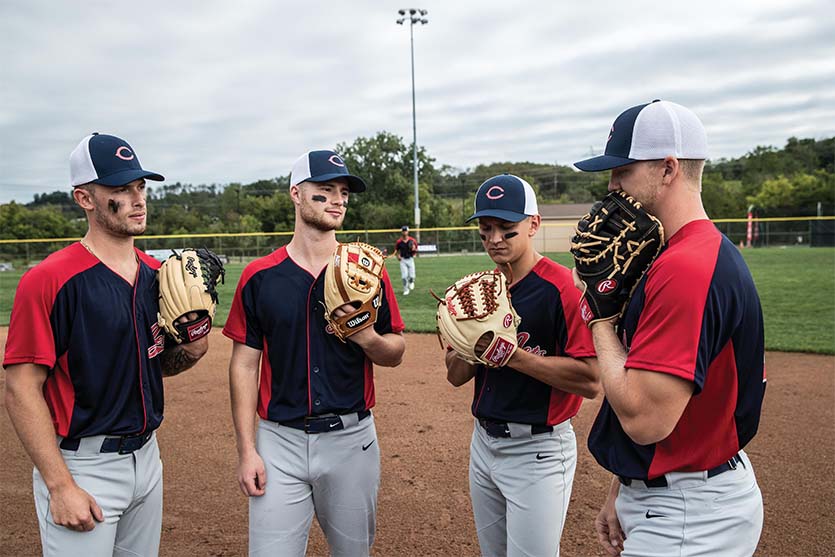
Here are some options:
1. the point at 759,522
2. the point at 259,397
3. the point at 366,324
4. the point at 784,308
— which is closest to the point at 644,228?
the point at 759,522

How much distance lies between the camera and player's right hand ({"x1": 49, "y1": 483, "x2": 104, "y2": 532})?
249cm

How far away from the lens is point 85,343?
268cm

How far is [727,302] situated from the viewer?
1.88m

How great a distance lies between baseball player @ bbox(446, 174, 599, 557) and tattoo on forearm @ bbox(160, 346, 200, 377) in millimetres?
1318

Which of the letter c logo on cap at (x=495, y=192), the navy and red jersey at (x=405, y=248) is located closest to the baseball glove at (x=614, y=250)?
the letter c logo on cap at (x=495, y=192)

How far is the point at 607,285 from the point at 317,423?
5.11 ft

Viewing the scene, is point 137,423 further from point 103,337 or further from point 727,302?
point 727,302

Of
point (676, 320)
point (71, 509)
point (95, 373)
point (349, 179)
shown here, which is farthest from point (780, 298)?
point (71, 509)

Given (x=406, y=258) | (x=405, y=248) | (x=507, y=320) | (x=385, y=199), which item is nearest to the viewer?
(x=507, y=320)

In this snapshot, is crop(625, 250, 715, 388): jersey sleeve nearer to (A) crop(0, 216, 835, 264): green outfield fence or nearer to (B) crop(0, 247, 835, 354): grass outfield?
(B) crop(0, 247, 835, 354): grass outfield

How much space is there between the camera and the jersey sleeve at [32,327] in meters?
2.51

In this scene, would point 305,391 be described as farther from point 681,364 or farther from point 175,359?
point 681,364

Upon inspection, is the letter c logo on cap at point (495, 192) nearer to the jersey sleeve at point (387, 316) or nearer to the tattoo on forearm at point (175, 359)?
the jersey sleeve at point (387, 316)

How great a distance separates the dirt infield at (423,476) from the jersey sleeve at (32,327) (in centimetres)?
205
